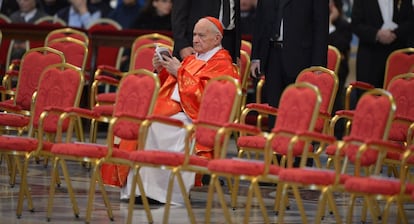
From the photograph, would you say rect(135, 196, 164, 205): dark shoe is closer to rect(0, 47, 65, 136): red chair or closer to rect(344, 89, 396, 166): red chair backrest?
rect(0, 47, 65, 136): red chair

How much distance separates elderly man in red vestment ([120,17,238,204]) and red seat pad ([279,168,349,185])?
1.77 meters

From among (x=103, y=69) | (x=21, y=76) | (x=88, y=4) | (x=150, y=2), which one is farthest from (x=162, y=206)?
(x=88, y=4)

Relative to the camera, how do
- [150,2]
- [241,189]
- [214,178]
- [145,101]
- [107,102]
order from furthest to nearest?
[150,2]
[107,102]
[241,189]
[145,101]
[214,178]

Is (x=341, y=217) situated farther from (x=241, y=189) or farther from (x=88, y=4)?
(x=88, y=4)

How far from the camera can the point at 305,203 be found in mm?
10688

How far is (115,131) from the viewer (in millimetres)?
9812

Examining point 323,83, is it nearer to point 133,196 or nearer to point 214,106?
point 214,106

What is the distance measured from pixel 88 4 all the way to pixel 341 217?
772 cm

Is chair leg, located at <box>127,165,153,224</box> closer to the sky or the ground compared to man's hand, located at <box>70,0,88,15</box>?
closer to the ground

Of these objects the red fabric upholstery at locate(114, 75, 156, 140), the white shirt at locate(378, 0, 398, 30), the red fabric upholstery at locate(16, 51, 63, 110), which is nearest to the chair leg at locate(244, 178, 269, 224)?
the red fabric upholstery at locate(114, 75, 156, 140)

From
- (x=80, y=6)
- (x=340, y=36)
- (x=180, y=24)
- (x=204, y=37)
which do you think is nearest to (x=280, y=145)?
(x=204, y=37)

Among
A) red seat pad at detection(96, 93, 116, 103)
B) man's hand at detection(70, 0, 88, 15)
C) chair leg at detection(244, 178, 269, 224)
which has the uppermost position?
man's hand at detection(70, 0, 88, 15)

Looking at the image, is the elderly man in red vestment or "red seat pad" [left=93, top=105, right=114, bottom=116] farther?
"red seat pad" [left=93, top=105, right=114, bottom=116]

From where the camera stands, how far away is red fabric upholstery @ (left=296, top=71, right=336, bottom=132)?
10570 mm
